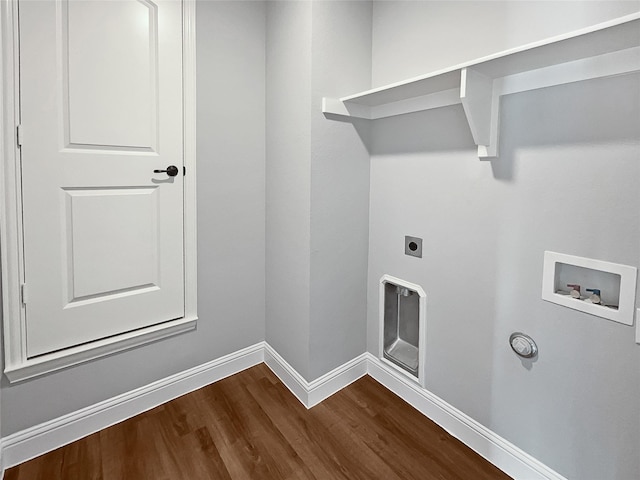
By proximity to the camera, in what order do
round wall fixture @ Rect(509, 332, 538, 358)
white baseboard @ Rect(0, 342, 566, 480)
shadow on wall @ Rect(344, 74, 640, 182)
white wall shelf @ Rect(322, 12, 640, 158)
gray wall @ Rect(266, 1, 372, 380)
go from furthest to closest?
gray wall @ Rect(266, 1, 372, 380), white baseboard @ Rect(0, 342, 566, 480), round wall fixture @ Rect(509, 332, 538, 358), shadow on wall @ Rect(344, 74, 640, 182), white wall shelf @ Rect(322, 12, 640, 158)

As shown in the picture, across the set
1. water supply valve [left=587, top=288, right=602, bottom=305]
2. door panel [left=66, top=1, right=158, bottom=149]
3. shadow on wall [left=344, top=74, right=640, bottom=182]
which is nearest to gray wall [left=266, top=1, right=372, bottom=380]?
shadow on wall [left=344, top=74, right=640, bottom=182]

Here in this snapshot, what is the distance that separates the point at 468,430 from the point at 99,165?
199 cm

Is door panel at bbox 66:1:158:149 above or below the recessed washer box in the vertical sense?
above

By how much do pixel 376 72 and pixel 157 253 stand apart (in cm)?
147

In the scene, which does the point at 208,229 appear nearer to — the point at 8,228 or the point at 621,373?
the point at 8,228

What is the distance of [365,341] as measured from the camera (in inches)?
78.9

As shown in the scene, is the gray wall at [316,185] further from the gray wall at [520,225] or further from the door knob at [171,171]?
the door knob at [171,171]

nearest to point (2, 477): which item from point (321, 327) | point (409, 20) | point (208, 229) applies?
point (208, 229)

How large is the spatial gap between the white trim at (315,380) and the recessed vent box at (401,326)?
0.59 feet

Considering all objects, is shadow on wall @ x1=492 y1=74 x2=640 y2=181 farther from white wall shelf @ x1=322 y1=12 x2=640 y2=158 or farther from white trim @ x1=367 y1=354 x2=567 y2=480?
white trim @ x1=367 y1=354 x2=567 y2=480

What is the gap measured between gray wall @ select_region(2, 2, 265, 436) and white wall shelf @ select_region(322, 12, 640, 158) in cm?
56

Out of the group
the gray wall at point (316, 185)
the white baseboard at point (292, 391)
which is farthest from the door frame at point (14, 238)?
the gray wall at point (316, 185)

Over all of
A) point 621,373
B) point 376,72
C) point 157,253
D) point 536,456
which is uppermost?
point 376,72

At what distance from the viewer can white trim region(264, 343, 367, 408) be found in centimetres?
174
